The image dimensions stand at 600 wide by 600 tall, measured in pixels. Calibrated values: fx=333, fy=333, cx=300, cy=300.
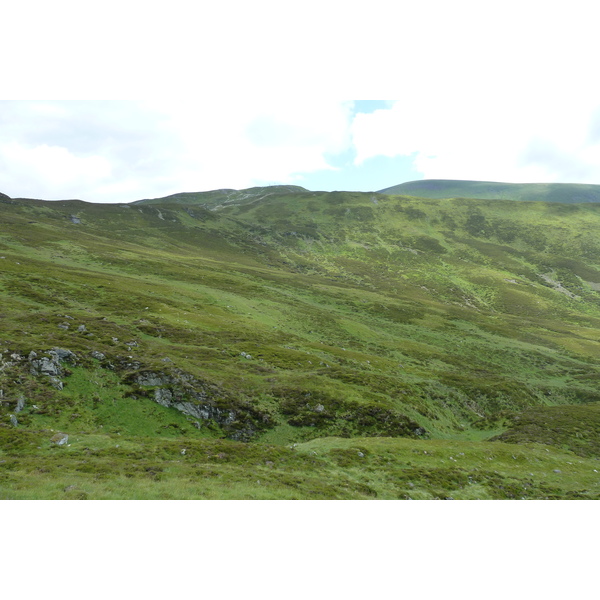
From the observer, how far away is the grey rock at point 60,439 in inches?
802

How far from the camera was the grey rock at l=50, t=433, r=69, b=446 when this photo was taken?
20.4m

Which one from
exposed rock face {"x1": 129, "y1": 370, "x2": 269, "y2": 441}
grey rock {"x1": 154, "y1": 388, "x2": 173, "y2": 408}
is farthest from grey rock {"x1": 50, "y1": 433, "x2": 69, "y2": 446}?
exposed rock face {"x1": 129, "y1": 370, "x2": 269, "y2": 441}

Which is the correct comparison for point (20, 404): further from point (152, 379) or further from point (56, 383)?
point (152, 379)

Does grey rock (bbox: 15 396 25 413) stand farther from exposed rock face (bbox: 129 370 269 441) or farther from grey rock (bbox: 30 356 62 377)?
exposed rock face (bbox: 129 370 269 441)

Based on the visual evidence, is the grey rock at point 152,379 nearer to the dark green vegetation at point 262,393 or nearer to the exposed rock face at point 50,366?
the dark green vegetation at point 262,393

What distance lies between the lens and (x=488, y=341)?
270 feet

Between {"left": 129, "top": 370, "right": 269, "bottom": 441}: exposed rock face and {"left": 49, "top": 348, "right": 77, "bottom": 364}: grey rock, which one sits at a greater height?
{"left": 49, "top": 348, "right": 77, "bottom": 364}: grey rock

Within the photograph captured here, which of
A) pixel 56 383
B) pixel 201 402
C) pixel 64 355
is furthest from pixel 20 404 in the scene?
pixel 201 402

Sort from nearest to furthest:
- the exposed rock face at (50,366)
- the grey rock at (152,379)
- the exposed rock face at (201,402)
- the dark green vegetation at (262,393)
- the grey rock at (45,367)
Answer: the dark green vegetation at (262,393)
the exposed rock face at (50,366)
the grey rock at (45,367)
the exposed rock face at (201,402)
the grey rock at (152,379)

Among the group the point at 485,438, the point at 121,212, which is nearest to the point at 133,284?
the point at 485,438

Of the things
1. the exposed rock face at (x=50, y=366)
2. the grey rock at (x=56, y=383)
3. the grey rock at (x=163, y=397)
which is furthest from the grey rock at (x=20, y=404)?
the grey rock at (x=163, y=397)

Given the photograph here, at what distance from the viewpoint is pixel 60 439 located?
20.8 meters

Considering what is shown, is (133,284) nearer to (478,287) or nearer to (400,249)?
(478,287)

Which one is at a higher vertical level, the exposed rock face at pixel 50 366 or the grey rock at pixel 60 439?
the exposed rock face at pixel 50 366
